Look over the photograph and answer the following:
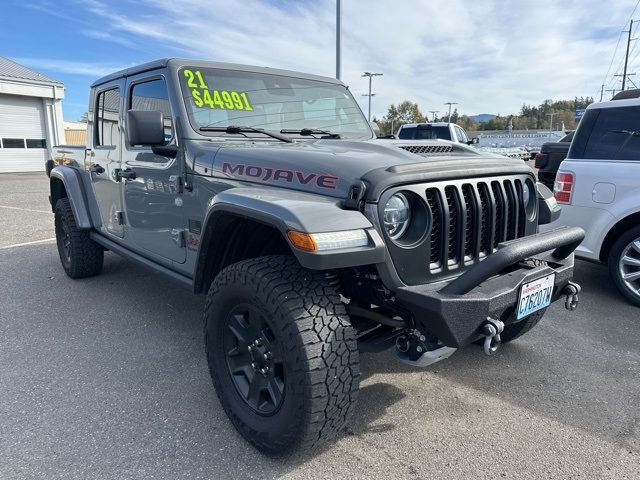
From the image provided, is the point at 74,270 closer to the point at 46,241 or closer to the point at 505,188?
the point at 46,241

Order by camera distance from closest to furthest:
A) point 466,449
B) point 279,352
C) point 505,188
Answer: point 279,352 < point 466,449 < point 505,188

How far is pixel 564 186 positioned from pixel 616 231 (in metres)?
0.62

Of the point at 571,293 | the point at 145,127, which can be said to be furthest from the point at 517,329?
the point at 145,127

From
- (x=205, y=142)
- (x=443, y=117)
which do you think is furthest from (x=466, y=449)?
(x=443, y=117)

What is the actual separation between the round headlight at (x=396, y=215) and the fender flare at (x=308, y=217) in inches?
5.8

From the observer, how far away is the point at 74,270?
4895 mm

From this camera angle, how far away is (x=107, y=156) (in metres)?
4.14

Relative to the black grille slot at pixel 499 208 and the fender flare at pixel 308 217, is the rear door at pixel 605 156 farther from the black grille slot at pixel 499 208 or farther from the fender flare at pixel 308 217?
the fender flare at pixel 308 217

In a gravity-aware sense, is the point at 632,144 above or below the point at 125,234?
above

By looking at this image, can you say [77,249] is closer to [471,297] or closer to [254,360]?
[254,360]

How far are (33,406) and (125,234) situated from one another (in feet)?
5.29

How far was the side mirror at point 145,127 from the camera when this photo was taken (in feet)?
9.19

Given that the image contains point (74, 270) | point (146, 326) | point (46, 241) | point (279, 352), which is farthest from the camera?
point (46, 241)

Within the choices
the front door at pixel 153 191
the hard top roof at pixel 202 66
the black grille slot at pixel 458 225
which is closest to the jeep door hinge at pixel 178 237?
the front door at pixel 153 191
